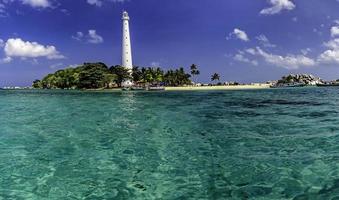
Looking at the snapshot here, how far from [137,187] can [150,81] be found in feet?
493

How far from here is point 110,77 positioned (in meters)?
147

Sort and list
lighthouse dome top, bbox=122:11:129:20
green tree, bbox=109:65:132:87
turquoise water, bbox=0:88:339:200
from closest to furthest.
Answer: turquoise water, bbox=0:88:339:200 < green tree, bbox=109:65:132:87 < lighthouse dome top, bbox=122:11:129:20

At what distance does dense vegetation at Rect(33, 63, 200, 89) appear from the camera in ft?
489

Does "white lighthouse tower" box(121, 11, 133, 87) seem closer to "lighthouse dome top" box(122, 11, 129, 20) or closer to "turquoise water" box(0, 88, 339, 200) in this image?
"lighthouse dome top" box(122, 11, 129, 20)

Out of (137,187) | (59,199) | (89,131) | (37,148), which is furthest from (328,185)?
(89,131)

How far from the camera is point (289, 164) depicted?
13680 millimetres

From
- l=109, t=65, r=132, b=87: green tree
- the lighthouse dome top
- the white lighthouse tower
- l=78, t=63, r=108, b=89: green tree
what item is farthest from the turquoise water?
the lighthouse dome top

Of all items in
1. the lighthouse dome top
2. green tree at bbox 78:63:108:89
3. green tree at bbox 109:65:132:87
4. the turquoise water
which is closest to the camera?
the turquoise water

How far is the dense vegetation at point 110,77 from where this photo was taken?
149 meters

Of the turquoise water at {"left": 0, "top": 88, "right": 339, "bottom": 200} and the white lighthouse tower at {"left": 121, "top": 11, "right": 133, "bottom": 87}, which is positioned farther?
the white lighthouse tower at {"left": 121, "top": 11, "right": 133, "bottom": 87}

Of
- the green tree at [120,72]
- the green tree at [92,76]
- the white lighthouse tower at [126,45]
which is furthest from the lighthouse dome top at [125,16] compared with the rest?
the green tree at [92,76]

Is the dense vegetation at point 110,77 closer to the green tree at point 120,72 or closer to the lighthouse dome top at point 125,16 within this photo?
the green tree at point 120,72

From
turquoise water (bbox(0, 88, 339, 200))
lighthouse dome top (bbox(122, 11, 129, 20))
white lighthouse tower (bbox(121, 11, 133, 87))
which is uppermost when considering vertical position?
lighthouse dome top (bbox(122, 11, 129, 20))

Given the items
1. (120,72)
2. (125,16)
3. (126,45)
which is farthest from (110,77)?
(125,16)
